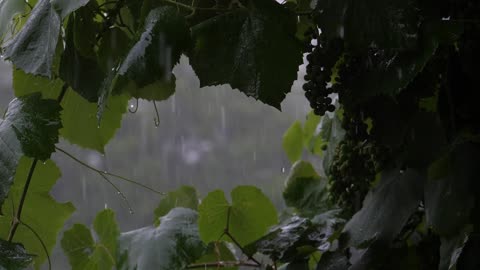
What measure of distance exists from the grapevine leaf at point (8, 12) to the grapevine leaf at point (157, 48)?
18 cm

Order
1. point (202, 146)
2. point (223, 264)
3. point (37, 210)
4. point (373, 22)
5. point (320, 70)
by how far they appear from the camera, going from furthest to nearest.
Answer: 1. point (202, 146)
2. point (223, 264)
3. point (37, 210)
4. point (320, 70)
5. point (373, 22)

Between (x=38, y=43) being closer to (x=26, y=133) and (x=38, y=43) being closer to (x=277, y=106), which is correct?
(x=26, y=133)

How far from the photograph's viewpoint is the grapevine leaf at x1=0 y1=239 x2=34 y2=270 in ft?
1.88

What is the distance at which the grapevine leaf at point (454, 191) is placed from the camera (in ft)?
2.00

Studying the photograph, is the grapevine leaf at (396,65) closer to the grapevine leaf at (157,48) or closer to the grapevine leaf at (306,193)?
the grapevine leaf at (157,48)

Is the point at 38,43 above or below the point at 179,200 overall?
above

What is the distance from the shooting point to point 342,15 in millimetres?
545

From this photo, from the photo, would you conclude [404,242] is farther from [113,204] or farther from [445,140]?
[113,204]

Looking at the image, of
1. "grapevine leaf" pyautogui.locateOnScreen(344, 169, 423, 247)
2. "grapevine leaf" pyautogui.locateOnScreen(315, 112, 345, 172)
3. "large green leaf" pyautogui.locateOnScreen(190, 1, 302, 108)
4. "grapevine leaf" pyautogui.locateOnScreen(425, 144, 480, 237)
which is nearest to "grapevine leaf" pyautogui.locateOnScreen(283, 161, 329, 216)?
"grapevine leaf" pyautogui.locateOnScreen(315, 112, 345, 172)

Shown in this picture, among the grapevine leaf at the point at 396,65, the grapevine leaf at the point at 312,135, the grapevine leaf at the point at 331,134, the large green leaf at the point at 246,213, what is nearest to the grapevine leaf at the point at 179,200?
the large green leaf at the point at 246,213

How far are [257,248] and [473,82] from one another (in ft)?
0.98

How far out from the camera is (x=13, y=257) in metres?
0.58

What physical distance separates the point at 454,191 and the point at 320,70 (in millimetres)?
159

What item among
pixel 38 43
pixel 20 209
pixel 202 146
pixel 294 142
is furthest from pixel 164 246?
pixel 202 146
